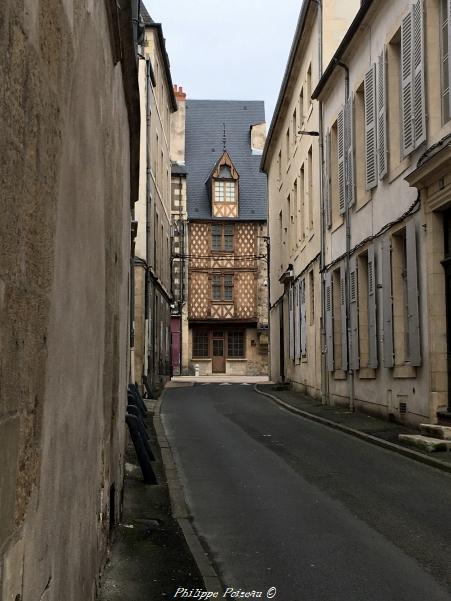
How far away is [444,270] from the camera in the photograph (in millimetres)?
11141

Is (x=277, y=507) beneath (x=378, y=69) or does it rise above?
beneath

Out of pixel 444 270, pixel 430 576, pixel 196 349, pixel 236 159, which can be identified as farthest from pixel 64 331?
pixel 236 159

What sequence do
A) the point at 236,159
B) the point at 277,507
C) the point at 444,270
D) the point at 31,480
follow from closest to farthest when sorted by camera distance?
the point at 31,480, the point at 277,507, the point at 444,270, the point at 236,159

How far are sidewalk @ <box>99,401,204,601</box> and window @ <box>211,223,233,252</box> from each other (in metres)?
34.3

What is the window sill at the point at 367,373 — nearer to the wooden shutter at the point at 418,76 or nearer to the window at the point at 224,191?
the wooden shutter at the point at 418,76

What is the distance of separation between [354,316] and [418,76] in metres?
5.49

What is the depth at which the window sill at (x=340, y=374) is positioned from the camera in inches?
649

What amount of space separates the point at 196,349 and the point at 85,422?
38.0 meters

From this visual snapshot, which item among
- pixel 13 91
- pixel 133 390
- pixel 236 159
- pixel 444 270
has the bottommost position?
pixel 133 390

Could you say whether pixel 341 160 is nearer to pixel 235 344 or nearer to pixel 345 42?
pixel 345 42

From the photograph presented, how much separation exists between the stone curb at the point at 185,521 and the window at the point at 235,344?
29770 mm

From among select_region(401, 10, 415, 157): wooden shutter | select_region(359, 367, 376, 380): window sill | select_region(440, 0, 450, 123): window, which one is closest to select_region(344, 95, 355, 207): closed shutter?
select_region(401, 10, 415, 157): wooden shutter

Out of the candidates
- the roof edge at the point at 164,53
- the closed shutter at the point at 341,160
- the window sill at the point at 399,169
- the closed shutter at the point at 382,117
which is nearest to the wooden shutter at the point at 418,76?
the window sill at the point at 399,169

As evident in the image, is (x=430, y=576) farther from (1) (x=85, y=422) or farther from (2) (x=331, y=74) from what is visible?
(2) (x=331, y=74)
